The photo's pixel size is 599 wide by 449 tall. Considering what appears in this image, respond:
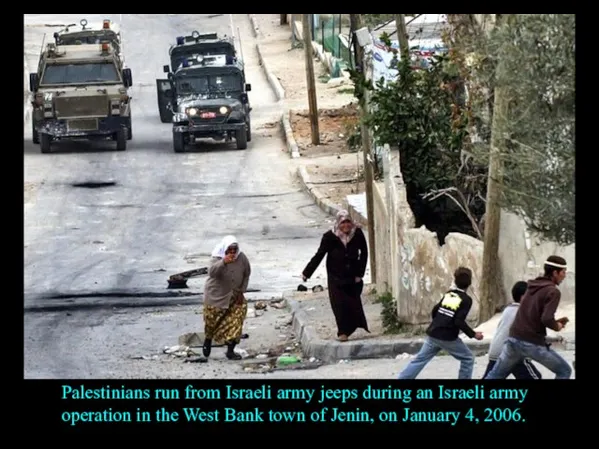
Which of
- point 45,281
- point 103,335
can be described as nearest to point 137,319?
point 103,335

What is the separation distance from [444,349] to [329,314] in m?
6.17

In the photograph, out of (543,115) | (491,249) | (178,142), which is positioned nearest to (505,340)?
(543,115)

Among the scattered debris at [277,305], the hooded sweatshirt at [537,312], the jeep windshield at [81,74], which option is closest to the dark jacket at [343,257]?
the scattered debris at [277,305]

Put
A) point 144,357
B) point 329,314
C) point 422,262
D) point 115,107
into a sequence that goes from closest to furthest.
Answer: point 422,262 → point 144,357 → point 329,314 → point 115,107

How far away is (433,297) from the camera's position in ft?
51.8

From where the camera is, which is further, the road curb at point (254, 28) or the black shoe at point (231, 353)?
the road curb at point (254, 28)

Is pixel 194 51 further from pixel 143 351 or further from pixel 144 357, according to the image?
pixel 144 357

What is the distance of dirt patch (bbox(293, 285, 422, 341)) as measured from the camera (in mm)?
16156

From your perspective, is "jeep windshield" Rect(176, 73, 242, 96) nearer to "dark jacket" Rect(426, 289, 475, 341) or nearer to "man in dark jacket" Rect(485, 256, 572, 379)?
"dark jacket" Rect(426, 289, 475, 341)

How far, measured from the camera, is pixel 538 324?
11047 millimetres

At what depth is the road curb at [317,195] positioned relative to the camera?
93.2ft

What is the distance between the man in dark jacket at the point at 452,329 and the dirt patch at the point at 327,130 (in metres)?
21.1

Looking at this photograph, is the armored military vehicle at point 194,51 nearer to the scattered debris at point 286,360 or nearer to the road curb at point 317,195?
the road curb at point 317,195

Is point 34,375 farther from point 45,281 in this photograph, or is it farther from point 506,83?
point 45,281
